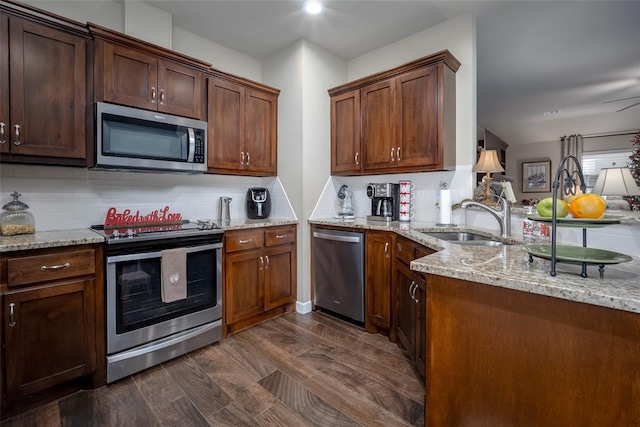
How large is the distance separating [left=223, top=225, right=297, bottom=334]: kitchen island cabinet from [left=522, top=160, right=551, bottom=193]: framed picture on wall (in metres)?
6.36

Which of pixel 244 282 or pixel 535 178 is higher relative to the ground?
pixel 535 178

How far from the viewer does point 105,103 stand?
2117 mm

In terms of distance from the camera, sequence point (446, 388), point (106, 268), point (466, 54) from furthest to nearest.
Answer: point (466, 54) → point (106, 268) → point (446, 388)

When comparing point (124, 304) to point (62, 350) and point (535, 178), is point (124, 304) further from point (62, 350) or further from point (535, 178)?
point (535, 178)

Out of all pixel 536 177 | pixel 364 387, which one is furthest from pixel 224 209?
pixel 536 177

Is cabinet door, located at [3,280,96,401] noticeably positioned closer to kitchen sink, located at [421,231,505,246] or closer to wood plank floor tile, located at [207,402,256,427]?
wood plank floor tile, located at [207,402,256,427]

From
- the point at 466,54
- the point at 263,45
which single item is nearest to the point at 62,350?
the point at 263,45

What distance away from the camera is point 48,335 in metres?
1.71

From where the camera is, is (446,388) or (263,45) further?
(263,45)

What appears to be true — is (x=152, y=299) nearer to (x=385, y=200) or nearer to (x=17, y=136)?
(x=17, y=136)

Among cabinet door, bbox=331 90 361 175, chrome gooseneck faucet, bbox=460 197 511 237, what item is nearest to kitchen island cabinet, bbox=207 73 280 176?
cabinet door, bbox=331 90 361 175

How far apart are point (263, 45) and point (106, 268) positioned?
8.65 feet

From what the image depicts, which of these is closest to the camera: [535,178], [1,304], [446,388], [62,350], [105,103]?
[446,388]

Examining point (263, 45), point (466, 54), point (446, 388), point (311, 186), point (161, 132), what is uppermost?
point (263, 45)
